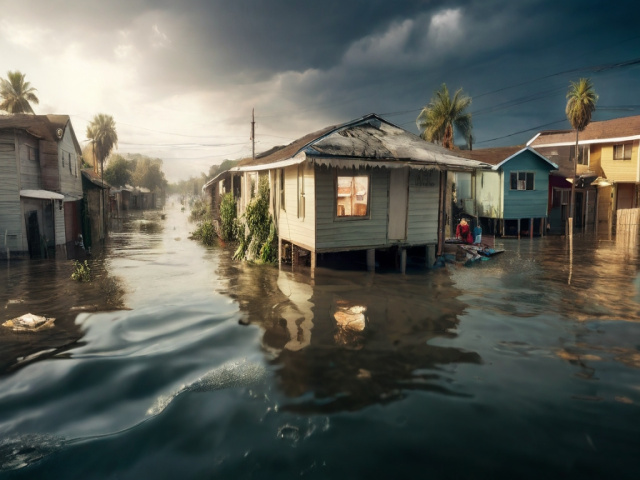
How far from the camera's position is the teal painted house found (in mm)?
25781

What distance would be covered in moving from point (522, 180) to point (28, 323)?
88.6ft

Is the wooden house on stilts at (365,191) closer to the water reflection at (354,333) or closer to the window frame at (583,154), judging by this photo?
the water reflection at (354,333)

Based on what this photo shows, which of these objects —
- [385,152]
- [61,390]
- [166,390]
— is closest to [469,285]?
[385,152]

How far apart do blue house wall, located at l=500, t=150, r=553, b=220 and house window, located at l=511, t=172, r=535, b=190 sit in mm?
211

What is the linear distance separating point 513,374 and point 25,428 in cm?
704

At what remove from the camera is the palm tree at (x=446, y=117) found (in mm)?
35219

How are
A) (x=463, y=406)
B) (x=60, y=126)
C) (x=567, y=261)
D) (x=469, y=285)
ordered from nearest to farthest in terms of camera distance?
(x=463, y=406) < (x=469, y=285) < (x=567, y=261) < (x=60, y=126)

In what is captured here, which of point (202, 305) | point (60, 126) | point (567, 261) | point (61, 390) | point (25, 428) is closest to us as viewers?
point (25, 428)

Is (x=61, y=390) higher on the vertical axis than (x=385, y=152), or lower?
lower

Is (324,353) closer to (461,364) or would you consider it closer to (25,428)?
(461,364)

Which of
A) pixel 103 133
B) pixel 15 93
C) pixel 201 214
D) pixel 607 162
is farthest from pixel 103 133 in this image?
pixel 607 162

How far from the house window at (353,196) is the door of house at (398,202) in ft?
3.05

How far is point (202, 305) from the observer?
10508 mm

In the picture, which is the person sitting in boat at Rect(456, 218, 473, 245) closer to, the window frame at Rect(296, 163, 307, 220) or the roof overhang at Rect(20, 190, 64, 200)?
the window frame at Rect(296, 163, 307, 220)
